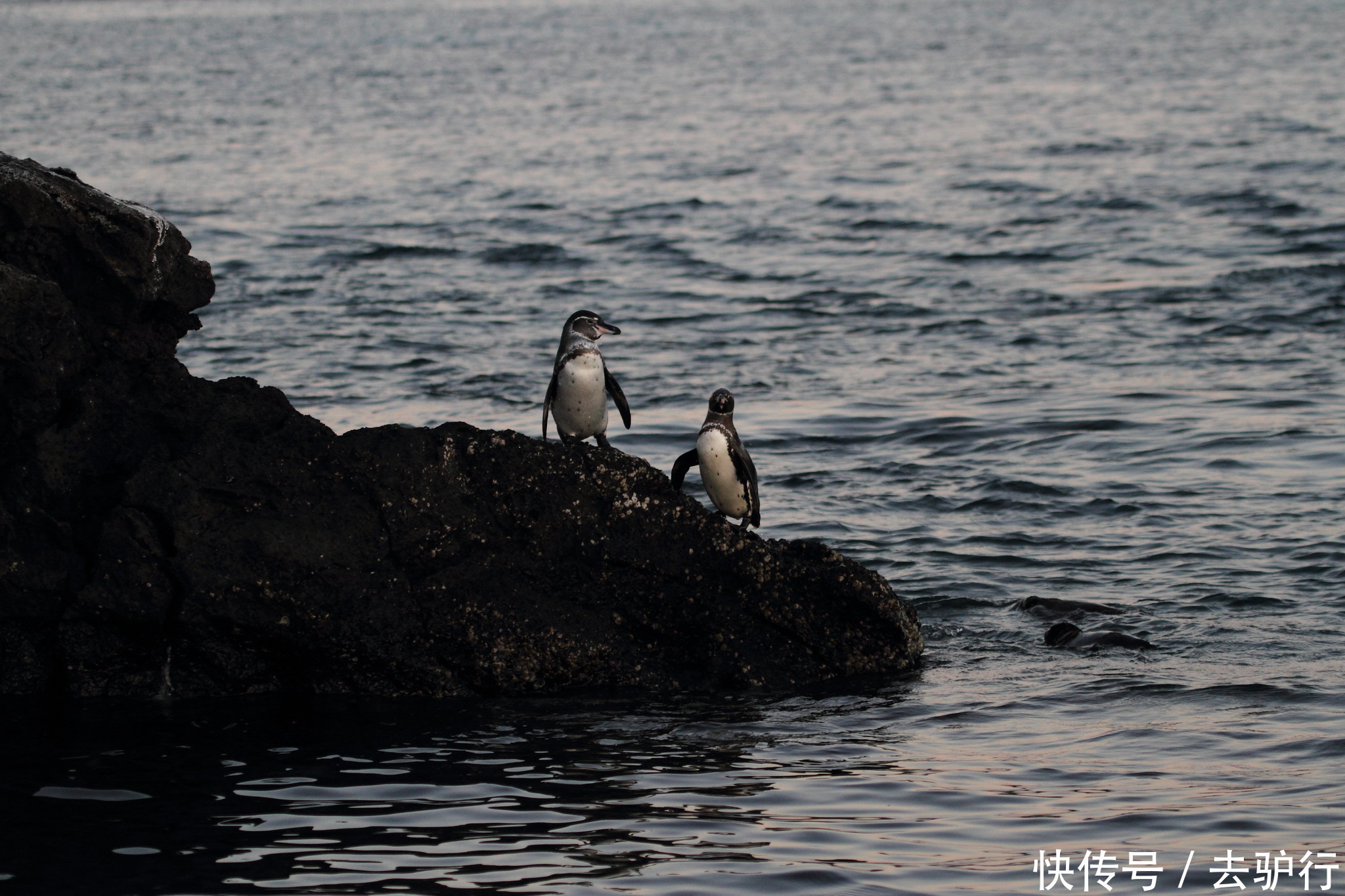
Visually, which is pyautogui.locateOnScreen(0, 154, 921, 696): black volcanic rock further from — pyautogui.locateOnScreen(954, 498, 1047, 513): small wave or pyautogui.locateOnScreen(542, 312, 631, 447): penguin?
pyautogui.locateOnScreen(954, 498, 1047, 513): small wave

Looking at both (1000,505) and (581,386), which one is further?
(1000,505)

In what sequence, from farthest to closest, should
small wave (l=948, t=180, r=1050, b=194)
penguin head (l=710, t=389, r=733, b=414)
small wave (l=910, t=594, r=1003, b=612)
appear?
small wave (l=948, t=180, r=1050, b=194)
small wave (l=910, t=594, r=1003, b=612)
penguin head (l=710, t=389, r=733, b=414)

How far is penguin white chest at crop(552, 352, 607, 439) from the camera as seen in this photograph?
925 centimetres

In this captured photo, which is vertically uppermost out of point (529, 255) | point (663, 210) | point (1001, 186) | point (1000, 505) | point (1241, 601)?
point (1001, 186)

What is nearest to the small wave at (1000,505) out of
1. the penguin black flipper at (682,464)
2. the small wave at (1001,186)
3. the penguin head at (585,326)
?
the penguin black flipper at (682,464)

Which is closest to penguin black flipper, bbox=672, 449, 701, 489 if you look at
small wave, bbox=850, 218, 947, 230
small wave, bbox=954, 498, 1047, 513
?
small wave, bbox=954, 498, 1047, 513

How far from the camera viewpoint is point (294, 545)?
8.31m

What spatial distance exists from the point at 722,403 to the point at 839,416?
6884 millimetres

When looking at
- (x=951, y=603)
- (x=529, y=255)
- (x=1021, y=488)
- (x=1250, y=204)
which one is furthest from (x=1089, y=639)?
(x=1250, y=204)

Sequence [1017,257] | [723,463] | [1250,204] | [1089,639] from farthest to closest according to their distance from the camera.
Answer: [1250,204] → [1017,257] → [1089,639] → [723,463]

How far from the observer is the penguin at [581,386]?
927 cm

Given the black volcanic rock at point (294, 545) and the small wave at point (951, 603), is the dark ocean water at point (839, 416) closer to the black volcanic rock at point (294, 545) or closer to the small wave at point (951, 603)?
the small wave at point (951, 603)

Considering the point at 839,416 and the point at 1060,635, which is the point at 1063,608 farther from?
the point at 839,416

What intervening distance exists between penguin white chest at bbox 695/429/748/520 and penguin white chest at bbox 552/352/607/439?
62 centimetres
